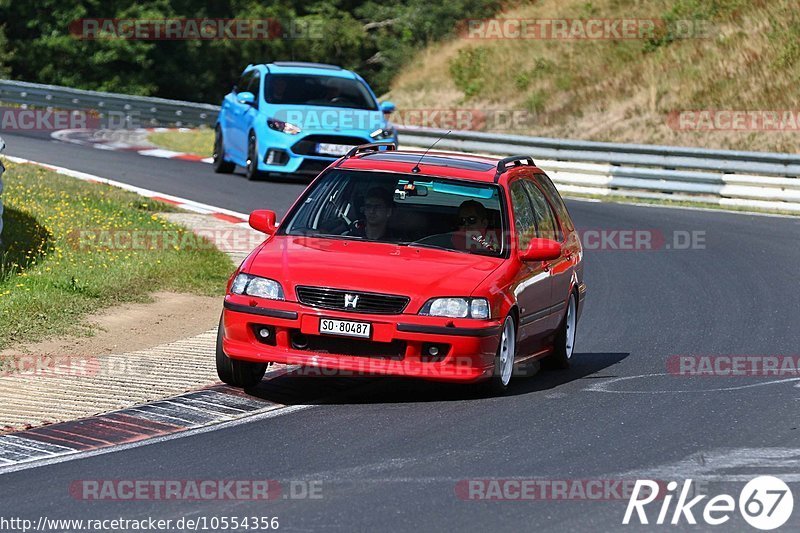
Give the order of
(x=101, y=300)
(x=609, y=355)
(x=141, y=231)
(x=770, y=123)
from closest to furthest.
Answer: (x=609, y=355)
(x=101, y=300)
(x=141, y=231)
(x=770, y=123)

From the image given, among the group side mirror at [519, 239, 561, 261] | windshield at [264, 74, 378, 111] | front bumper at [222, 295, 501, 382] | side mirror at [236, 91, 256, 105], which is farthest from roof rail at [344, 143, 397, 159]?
windshield at [264, 74, 378, 111]

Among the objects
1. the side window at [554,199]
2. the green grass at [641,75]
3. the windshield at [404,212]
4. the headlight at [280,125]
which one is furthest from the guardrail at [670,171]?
the windshield at [404,212]

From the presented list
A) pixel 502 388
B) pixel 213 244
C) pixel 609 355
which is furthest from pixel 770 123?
pixel 502 388

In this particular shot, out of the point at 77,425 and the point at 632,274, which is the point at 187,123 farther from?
the point at 77,425

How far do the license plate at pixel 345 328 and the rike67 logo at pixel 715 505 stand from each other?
2342 millimetres

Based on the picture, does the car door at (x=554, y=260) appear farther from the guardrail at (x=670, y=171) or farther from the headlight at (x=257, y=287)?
the guardrail at (x=670, y=171)

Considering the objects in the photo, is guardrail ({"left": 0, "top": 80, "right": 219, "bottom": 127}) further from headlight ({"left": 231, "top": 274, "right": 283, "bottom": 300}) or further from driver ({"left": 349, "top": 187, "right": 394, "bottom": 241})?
headlight ({"left": 231, "top": 274, "right": 283, "bottom": 300})

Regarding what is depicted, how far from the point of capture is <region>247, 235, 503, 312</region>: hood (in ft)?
30.5

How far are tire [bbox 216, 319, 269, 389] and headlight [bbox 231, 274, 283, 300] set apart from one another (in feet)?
0.90

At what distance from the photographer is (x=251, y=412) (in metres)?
→ 9.21

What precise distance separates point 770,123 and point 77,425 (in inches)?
957

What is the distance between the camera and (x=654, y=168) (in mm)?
26328

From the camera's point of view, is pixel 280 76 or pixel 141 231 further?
pixel 280 76

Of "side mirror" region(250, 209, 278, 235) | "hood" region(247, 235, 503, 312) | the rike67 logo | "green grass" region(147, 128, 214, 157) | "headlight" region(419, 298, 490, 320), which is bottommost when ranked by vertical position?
"green grass" region(147, 128, 214, 157)
